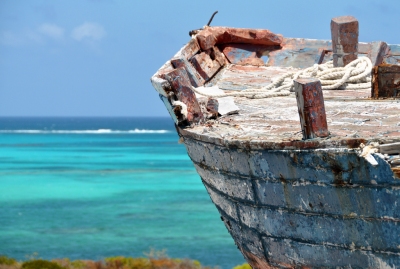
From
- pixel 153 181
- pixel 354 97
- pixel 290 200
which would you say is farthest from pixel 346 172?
pixel 153 181

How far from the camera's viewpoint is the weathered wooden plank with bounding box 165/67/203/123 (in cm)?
452

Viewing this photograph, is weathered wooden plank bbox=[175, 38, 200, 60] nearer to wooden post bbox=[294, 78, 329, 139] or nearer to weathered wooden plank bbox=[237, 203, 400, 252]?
weathered wooden plank bbox=[237, 203, 400, 252]

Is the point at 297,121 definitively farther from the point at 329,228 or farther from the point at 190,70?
the point at 190,70

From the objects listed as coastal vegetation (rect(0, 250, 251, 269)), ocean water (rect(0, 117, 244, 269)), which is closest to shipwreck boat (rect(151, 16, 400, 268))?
coastal vegetation (rect(0, 250, 251, 269))

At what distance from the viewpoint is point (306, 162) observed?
3279 mm

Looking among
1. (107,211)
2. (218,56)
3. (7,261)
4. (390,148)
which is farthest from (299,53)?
(107,211)

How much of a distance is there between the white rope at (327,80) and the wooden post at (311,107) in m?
1.97

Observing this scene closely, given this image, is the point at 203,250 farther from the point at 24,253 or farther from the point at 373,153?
the point at 373,153

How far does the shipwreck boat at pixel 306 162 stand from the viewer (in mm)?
3148

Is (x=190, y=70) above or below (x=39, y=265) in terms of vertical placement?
above

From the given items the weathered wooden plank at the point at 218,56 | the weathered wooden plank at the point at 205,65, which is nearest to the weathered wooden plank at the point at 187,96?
the weathered wooden plank at the point at 205,65

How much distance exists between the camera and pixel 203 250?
21.5m

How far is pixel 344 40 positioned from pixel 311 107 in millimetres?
3451

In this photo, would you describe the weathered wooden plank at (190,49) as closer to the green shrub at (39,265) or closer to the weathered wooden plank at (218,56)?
the weathered wooden plank at (218,56)
